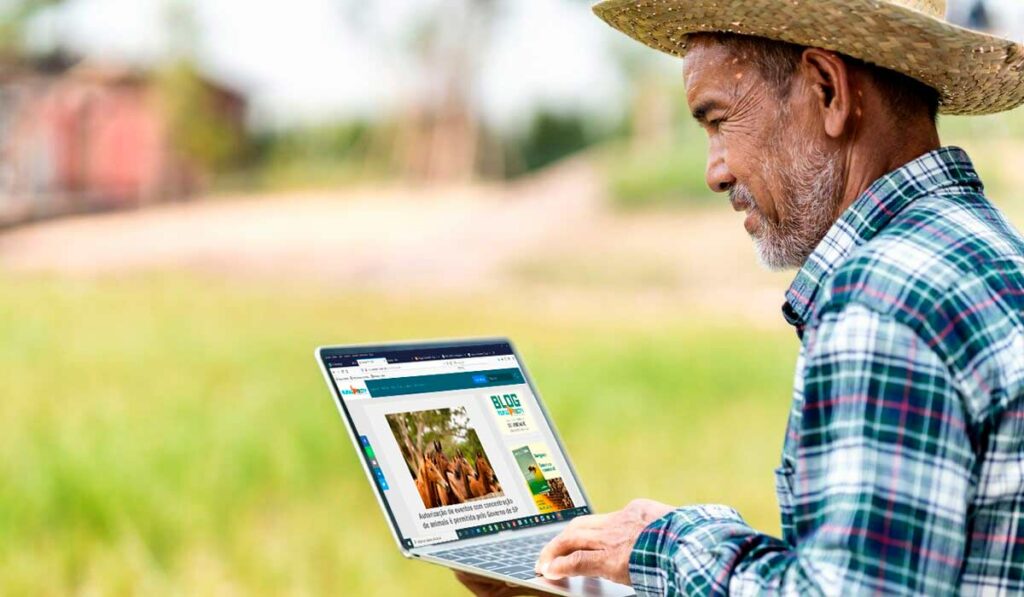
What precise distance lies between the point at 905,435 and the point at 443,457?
23.2 inches

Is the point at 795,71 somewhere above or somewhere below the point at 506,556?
above

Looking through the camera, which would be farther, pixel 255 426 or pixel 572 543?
pixel 255 426

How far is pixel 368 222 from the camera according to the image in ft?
22.5

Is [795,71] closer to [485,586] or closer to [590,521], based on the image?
[590,521]

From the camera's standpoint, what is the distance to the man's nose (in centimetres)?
119

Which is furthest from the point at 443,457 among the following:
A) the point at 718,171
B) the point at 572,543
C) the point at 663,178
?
the point at 663,178

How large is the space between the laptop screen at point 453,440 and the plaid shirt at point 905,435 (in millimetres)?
380

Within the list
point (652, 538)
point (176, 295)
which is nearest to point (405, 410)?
point (652, 538)

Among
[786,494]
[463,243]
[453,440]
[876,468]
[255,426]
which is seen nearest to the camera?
[876,468]

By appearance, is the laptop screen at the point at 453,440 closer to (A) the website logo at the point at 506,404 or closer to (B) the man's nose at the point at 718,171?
(A) the website logo at the point at 506,404

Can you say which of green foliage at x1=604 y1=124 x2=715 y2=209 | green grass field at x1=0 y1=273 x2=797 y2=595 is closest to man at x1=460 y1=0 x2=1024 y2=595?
green grass field at x1=0 y1=273 x2=797 y2=595

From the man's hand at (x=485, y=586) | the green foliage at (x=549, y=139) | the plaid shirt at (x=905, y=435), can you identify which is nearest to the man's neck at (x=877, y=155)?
the plaid shirt at (x=905, y=435)

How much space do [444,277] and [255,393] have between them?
193cm

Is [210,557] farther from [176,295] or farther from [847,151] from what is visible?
[847,151]
